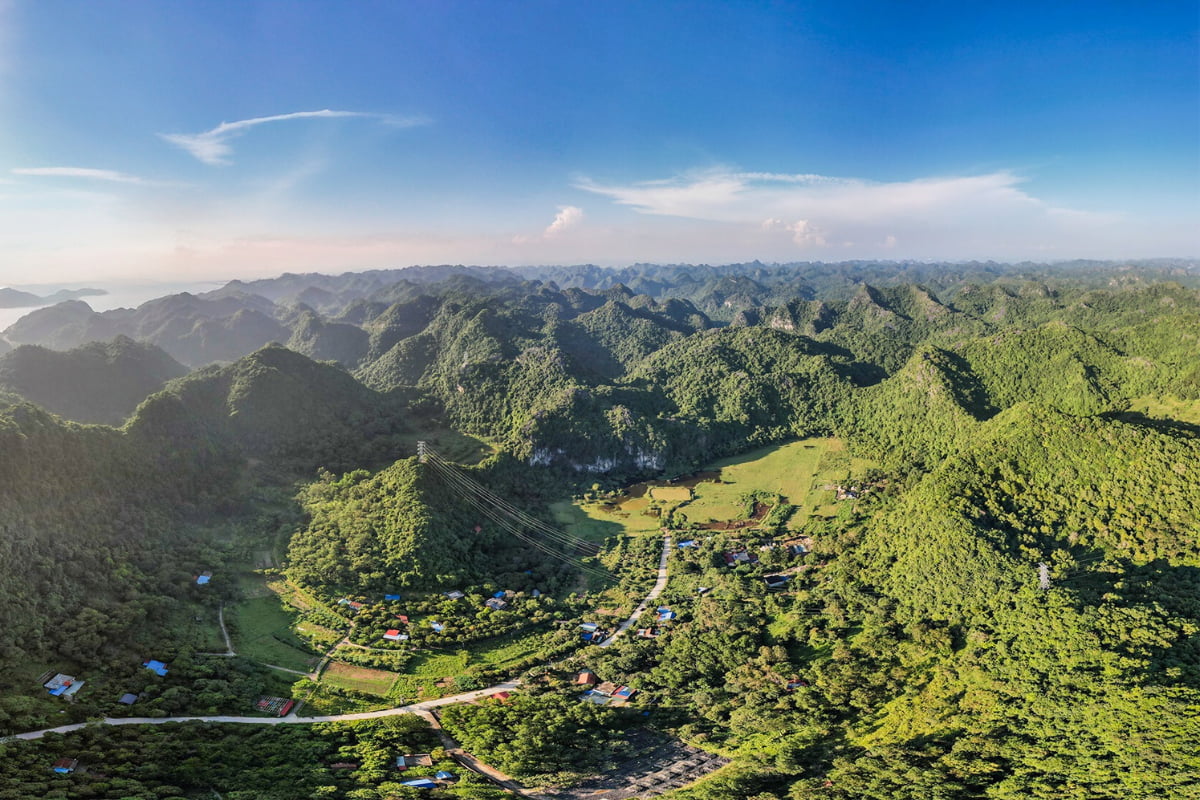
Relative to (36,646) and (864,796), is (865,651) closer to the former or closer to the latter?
(864,796)

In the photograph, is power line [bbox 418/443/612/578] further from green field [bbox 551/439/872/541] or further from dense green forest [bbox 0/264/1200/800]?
green field [bbox 551/439/872/541]

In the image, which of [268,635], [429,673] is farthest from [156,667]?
[429,673]

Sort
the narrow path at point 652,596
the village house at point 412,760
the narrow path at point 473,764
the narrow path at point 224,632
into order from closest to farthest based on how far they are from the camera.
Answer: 1. the narrow path at point 473,764
2. the village house at point 412,760
3. the narrow path at point 224,632
4. the narrow path at point 652,596

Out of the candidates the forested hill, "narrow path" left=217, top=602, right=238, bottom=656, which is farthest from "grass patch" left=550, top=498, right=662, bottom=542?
the forested hill

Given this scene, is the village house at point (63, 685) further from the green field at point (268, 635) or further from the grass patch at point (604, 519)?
the grass patch at point (604, 519)

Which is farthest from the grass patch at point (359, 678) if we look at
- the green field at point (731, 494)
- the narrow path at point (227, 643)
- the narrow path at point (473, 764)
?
the green field at point (731, 494)

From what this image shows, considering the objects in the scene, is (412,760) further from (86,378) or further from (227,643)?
(86,378)
